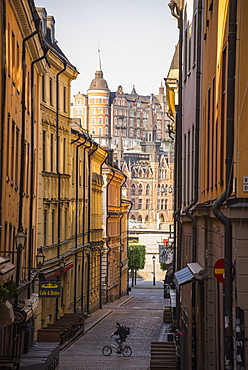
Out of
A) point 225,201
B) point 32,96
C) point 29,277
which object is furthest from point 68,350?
point 225,201

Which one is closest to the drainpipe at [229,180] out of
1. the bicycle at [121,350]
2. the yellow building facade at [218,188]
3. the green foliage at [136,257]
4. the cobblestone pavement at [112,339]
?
the yellow building facade at [218,188]

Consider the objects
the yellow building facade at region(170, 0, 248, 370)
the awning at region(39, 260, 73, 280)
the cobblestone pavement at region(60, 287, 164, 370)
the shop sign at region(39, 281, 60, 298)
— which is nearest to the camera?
the yellow building facade at region(170, 0, 248, 370)

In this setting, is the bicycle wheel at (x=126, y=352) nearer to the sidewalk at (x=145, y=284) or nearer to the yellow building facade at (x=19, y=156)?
the yellow building facade at (x=19, y=156)

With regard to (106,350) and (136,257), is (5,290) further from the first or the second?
(136,257)

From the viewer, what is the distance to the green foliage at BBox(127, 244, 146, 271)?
10284 cm

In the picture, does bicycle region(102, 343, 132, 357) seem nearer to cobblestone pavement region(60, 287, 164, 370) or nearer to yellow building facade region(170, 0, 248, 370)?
cobblestone pavement region(60, 287, 164, 370)

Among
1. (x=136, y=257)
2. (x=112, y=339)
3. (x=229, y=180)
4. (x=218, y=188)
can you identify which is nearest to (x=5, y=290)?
(x=218, y=188)

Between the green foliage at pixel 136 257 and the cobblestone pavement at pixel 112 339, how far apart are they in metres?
42.4

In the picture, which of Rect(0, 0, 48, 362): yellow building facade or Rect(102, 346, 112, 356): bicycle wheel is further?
Rect(102, 346, 112, 356): bicycle wheel

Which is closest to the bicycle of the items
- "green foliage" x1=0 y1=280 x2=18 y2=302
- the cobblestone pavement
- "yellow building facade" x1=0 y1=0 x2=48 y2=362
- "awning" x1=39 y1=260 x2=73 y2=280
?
the cobblestone pavement

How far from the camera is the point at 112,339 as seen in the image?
117 feet

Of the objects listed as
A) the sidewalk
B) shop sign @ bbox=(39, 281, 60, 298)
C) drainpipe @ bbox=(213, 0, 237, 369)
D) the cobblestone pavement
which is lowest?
the sidewalk

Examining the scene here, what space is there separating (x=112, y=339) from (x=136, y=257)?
68261 millimetres

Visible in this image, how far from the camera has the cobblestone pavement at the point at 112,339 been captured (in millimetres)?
27375
